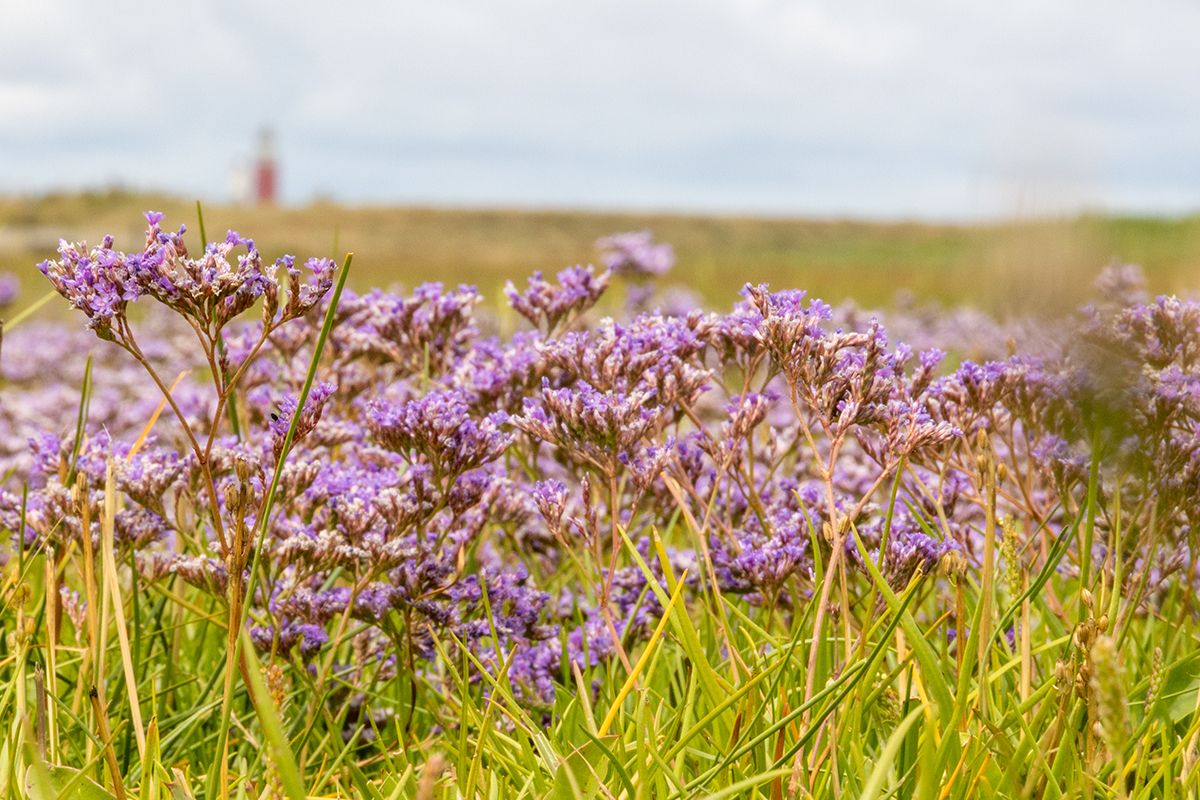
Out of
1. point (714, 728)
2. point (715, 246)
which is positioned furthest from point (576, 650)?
point (715, 246)

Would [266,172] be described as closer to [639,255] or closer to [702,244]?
[702,244]

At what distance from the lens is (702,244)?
240 feet

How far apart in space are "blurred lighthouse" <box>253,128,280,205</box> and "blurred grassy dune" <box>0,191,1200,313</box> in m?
11.1

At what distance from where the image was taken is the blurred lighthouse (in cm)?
8581

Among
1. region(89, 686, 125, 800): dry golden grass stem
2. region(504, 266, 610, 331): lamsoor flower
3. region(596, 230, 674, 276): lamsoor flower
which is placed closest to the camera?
region(89, 686, 125, 800): dry golden grass stem

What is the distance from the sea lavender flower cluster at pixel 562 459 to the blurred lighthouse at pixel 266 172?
282 feet

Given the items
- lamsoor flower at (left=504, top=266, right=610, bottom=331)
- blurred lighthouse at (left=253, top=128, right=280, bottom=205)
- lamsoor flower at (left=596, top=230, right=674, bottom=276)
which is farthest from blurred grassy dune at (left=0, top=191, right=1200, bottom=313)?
blurred lighthouse at (left=253, top=128, right=280, bottom=205)

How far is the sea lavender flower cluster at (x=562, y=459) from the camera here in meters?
2.03

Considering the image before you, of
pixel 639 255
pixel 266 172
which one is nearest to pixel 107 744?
pixel 639 255

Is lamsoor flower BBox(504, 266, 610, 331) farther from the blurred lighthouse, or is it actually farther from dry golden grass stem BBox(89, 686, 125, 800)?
the blurred lighthouse

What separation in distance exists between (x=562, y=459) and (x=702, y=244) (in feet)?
232

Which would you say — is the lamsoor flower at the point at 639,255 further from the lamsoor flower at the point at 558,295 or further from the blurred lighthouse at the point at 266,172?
the blurred lighthouse at the point at 266,172

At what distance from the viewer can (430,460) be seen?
8.52 feet

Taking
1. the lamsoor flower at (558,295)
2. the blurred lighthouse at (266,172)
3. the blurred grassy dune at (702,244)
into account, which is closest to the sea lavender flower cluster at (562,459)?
the lamsoor flower at (558,295)
